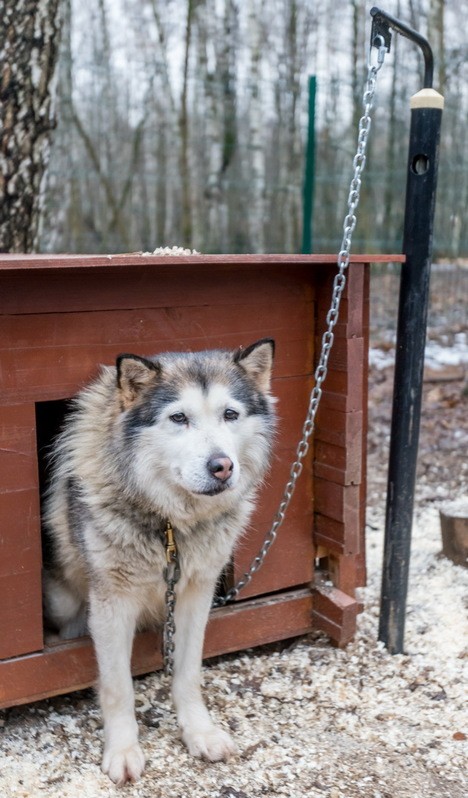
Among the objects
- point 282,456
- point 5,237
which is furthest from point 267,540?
point 5,237

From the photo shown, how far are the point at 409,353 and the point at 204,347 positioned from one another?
0.86 metres

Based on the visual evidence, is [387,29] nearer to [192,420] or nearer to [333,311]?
[333,311]

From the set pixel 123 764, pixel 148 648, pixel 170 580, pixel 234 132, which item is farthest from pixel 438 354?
pixel 123 764

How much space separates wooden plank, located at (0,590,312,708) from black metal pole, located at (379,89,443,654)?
0.41 metres

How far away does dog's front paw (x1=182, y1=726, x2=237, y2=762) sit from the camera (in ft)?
8.60

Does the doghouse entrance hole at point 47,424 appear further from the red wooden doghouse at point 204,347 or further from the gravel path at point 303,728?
the gravel path at point 303,728

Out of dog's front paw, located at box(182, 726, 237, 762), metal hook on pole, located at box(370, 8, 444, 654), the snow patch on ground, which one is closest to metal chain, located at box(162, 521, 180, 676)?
dog's front paw, located at box(182, 726, 237, 762)

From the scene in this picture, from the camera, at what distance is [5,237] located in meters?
4.43

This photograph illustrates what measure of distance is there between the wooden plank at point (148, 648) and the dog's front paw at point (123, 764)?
1.30ft

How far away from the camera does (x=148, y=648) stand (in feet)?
10.1

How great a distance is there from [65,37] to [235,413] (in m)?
10.7

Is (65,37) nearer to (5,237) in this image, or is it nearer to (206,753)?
(5,237)

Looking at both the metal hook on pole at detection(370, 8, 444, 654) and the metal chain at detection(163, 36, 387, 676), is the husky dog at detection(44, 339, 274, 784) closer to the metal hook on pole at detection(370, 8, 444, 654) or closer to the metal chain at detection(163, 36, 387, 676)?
the metal chain at detection(163, 36, 387, 676)

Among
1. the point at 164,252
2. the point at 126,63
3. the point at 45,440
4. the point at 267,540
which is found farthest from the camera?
the point at 126,63
